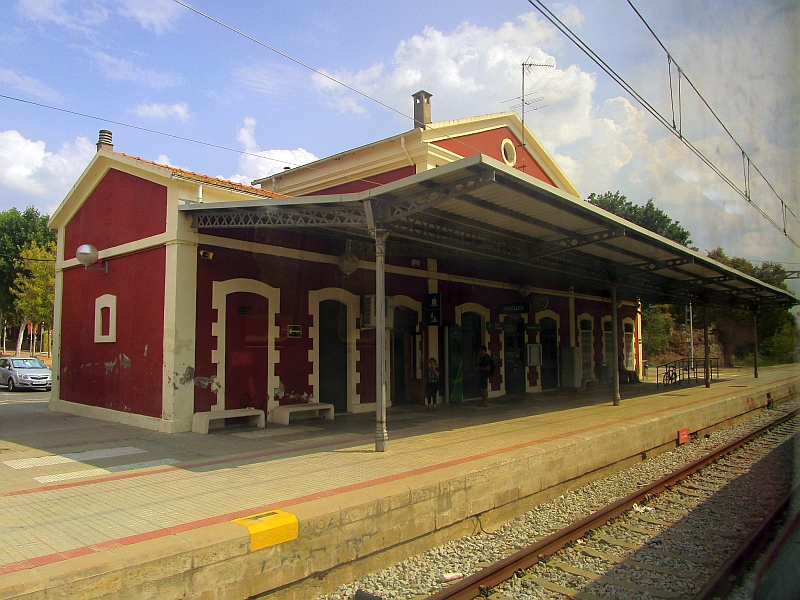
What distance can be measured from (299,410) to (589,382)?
14099 millimetres

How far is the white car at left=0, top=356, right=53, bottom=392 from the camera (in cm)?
2258

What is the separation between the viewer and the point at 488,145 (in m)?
19.0

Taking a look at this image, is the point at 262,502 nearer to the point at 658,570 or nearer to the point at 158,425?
the point at 658,570

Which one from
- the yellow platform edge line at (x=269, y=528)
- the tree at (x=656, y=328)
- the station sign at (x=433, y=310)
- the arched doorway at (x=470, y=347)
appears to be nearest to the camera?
the yellow platform edge line at (x=269, y=528)

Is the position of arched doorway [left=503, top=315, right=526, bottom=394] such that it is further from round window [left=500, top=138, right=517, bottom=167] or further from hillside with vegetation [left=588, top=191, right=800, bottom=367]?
hillside with vegetation [left=588, top=191, right=800, bottom=367]

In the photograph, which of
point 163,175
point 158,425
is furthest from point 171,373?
point 163,175

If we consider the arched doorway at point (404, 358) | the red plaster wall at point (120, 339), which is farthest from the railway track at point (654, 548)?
the red plaster wall at point (120, 339)

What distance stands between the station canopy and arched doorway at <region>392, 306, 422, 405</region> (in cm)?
214

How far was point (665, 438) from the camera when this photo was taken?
39.4 ft

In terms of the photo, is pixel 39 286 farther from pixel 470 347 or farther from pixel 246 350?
pixel 246 350

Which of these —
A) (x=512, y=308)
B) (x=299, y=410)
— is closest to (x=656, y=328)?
(x=512, y=308)

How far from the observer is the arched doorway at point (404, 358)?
14.6 m

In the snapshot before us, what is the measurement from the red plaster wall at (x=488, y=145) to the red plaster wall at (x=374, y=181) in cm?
124

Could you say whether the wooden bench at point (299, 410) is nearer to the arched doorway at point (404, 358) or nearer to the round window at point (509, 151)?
the arched doorway at point (404, 358)
